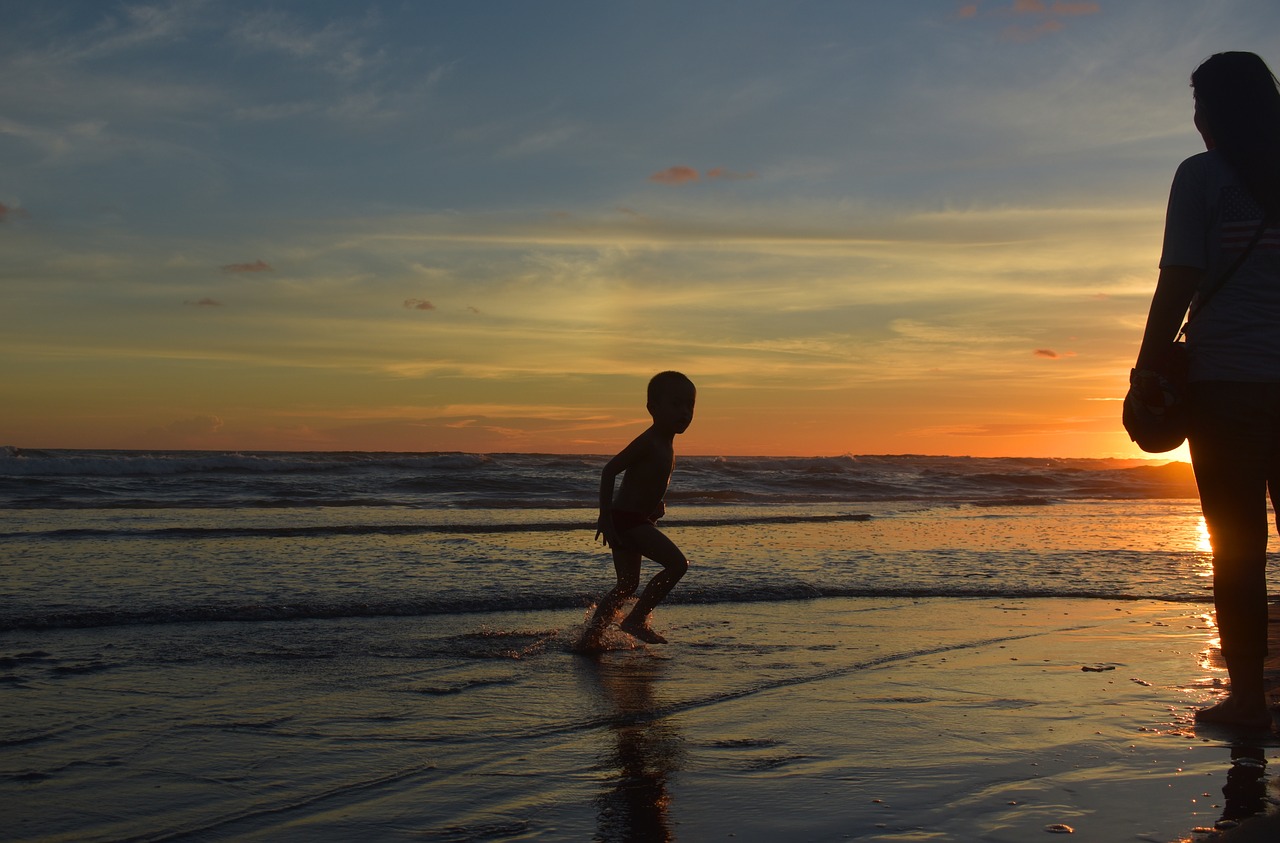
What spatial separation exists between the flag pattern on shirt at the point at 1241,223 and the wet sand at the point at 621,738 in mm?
1747

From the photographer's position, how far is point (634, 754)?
11.7 ft

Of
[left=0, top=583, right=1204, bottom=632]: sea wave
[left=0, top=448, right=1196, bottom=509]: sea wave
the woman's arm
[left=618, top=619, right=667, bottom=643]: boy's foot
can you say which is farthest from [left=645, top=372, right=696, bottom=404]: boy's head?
[left=0, top=448, right=1196, bottom=509]: sea wave

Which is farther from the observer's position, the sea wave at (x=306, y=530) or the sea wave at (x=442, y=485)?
the sea wave at (x=442, y=485)

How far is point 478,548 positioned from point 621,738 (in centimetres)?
807

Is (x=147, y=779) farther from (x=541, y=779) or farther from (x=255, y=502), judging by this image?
(x=255, y=502)

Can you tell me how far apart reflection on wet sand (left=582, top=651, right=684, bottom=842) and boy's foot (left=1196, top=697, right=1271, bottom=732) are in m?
2.01

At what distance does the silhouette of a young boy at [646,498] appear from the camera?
6.11 m

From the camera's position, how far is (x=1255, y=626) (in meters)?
3.73

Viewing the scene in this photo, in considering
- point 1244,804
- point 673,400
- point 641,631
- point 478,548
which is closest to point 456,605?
point 641,631

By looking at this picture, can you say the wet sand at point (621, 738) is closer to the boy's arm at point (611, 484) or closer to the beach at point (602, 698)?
the beach at point (602, 698)

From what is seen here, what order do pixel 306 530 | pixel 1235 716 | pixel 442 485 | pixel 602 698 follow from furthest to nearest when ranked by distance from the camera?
pixel 442 485, pixel 306 530, pixel 602 698, pixel 1235 716

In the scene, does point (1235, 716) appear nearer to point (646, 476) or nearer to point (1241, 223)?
point (1241, 223)

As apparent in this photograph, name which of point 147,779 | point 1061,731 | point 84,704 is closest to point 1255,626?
point 1061,731

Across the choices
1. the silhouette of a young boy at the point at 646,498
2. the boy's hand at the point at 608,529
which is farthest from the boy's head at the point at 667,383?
the boy's hand at the point at 608,529
